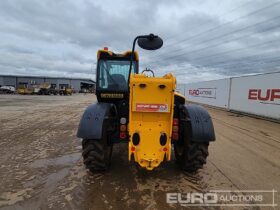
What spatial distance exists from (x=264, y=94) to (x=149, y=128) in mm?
12249

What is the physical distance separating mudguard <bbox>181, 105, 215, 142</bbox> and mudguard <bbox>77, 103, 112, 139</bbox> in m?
1.60

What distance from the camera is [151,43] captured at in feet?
13.9

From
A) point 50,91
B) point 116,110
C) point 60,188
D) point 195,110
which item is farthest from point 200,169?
point 50,91

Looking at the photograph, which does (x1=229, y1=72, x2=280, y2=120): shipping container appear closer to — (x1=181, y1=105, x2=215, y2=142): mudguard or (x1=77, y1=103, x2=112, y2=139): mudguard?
(x1=181, y1=105, x2=215, y2=142): mudguard

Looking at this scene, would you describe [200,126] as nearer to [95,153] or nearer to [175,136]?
[175,136]

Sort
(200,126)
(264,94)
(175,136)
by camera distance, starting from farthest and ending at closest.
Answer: (264,94), (175,136), (200,126)

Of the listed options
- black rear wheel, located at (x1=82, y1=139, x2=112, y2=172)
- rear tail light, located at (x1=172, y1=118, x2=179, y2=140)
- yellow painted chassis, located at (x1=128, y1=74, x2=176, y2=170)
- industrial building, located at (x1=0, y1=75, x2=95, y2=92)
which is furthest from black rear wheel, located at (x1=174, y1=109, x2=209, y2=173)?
industrial building, located at (x1=0, y1=75, x2=95, y2=92)

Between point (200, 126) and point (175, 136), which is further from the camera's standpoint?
point (175, 136)

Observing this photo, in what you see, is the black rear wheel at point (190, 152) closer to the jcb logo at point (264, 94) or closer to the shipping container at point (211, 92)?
the jcb logo at point (264, 94)

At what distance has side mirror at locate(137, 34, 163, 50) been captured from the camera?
13.8ft

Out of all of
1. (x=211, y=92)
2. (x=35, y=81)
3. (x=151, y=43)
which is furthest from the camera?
(x=35, y=81)

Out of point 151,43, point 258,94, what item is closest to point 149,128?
point 151,43

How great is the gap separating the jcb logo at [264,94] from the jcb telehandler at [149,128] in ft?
33.9

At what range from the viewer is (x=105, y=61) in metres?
5.96
